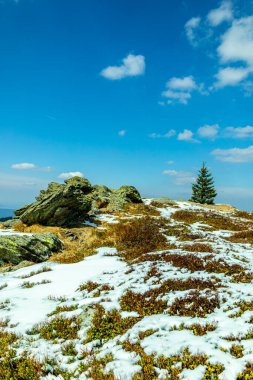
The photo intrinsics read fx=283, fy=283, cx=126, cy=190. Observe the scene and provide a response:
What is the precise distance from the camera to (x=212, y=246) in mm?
17406

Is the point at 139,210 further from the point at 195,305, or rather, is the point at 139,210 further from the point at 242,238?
the point at 195,305

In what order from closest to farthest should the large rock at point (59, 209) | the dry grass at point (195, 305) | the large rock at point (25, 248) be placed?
the dry grass at point (195, 305) → the large rock at point (25, 248) → the large rock at point (59, 209)

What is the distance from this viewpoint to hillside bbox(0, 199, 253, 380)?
623cm

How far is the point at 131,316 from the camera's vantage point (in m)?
8.77

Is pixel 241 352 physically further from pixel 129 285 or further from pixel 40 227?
pixel 40 227

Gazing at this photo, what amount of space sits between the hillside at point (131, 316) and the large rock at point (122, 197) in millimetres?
17709

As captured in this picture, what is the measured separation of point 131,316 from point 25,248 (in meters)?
11.2

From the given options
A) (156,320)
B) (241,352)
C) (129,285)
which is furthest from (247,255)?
(241,352)

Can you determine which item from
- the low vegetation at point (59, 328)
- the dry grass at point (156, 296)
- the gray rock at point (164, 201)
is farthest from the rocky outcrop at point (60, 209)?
the low vegetation at point (59, 328)

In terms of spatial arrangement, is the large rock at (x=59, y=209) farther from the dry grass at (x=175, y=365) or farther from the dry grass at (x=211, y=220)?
the dry grass at (x=175, y=365)

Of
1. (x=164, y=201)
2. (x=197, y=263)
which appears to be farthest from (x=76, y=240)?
(x=164, y=201)

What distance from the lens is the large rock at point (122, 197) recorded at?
3543 cm

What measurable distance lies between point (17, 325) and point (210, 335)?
5.95 m

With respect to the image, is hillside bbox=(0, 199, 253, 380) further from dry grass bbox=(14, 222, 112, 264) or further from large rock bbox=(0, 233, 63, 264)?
large rock bbox=(0, 233, 63, 264)
